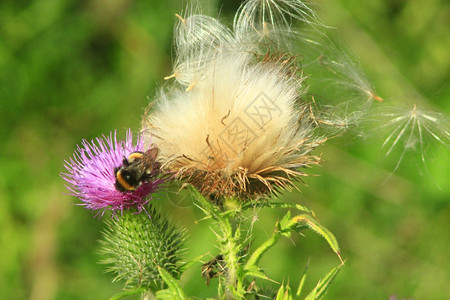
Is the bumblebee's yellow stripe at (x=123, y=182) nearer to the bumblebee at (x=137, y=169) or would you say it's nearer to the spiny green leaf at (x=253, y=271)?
the bumblebee at (x=137, y=169)

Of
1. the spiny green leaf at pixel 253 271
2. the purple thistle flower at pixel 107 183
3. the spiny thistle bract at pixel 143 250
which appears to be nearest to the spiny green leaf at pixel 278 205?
the spiny green leaf at pixel 253 271

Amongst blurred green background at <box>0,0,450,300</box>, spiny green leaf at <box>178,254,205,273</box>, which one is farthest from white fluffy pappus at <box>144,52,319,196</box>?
blurred green background at <box>0,0,450,300</box>

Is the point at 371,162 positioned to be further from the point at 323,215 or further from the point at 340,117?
the point at 340,117

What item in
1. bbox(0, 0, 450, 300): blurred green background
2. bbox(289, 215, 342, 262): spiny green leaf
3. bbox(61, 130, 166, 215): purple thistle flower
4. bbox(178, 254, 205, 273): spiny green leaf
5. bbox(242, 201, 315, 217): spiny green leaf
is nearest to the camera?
bbox(289, 215, 342, 262): spiny green leaf

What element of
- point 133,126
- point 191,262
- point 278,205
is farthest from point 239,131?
point 133,126

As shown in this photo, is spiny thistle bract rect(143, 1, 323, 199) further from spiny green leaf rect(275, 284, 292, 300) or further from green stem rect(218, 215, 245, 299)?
spiny green leaf rect(275, 284, 292, 300)
